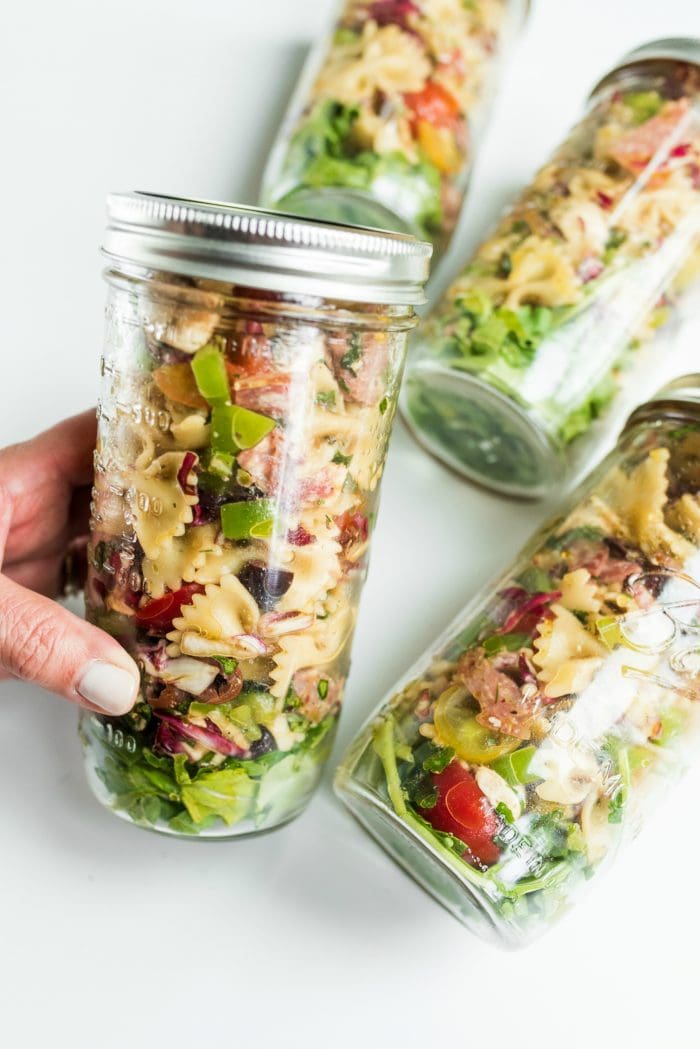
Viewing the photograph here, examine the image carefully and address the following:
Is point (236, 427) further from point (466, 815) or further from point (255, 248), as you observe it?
point (466, 815)

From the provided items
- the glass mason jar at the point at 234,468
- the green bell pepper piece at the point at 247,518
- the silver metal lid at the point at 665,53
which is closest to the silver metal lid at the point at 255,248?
the glass mason jar at the point at 234,468

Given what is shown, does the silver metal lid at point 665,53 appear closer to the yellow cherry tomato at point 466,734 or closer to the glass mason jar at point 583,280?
the glass mason jar at point 583,280

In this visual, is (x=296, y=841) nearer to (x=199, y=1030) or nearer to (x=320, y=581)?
(x=199, y=1030)

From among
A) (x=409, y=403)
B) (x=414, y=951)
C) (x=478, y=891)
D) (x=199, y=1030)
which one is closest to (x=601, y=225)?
(x=409, y=403)

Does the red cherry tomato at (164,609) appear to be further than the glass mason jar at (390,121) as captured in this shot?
No

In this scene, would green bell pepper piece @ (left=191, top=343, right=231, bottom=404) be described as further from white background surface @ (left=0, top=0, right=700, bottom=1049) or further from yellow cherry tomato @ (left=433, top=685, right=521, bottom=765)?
white background surface @ (left=0, top=0, right=700, bottom=1049)

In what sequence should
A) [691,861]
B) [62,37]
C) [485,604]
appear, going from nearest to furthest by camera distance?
[485,604] → [691,861] → [62,37]
